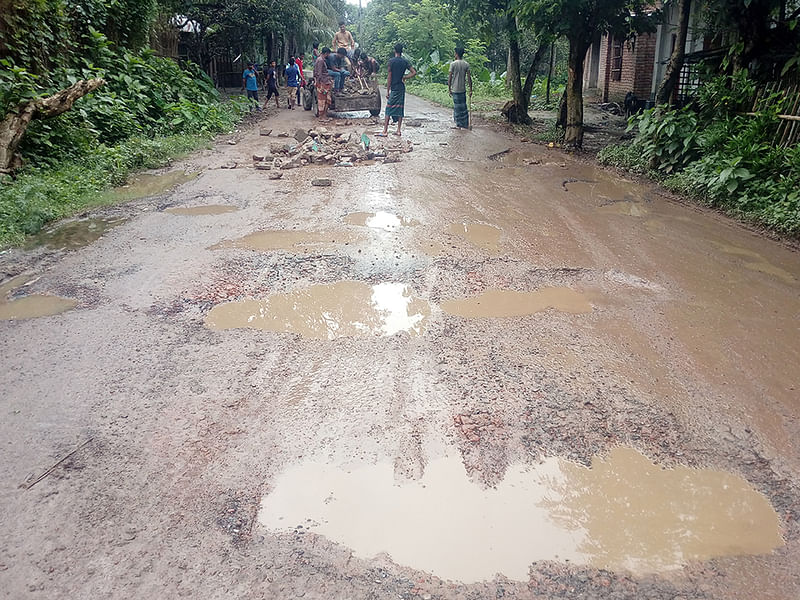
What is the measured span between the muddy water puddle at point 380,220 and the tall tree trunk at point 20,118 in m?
4.30

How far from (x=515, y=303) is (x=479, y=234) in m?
1.84

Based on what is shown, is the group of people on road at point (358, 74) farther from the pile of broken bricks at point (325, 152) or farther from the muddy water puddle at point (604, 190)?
the muddy water puddle at point (604, 190)

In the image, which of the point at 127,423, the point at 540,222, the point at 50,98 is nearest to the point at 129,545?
the point at 127,423

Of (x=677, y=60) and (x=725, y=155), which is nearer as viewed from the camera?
(x=725, y=155)

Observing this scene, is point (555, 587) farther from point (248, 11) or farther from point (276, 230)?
point (248, 11)

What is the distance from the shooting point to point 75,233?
245 inches

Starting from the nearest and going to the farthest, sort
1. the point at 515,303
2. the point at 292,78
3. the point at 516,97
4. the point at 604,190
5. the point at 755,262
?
the point at 515,303 < the point at 755,262 < the point at 604,190 < the point at 516,97 < the point at 292,78

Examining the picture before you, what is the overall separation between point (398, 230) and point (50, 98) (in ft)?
18.1

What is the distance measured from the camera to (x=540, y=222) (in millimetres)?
6711

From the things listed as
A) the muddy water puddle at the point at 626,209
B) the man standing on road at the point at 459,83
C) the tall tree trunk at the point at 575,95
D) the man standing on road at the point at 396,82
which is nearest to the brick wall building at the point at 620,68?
the man standing on road at the point at 459,83

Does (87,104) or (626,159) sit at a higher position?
(87,104)

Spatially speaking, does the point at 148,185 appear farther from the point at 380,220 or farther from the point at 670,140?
the point at 670,140

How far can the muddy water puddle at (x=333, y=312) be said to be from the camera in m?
4.18

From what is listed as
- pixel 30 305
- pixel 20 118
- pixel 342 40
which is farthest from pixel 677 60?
pixel 342 40
